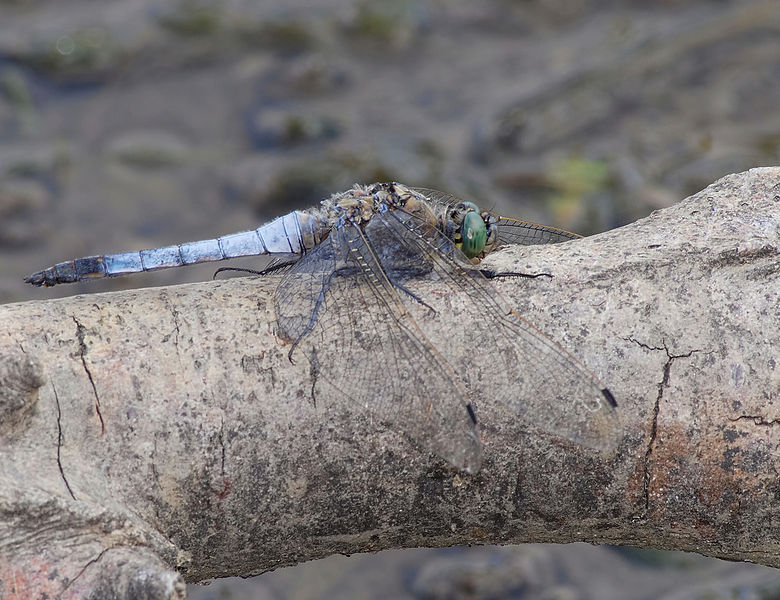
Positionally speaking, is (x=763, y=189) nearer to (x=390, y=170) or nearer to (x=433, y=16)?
(x=390, y=170)

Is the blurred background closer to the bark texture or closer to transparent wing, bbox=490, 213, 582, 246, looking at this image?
transparent wing, bbox=490, 213, 582, 246

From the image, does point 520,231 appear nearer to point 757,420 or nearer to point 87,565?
point 757,420

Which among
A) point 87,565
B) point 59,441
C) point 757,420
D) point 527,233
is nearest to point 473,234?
point 527,233

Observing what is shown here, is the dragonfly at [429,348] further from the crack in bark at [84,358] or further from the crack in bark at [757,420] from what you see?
the crack in bark at [84,358]

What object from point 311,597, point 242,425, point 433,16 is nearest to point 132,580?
point 242,425

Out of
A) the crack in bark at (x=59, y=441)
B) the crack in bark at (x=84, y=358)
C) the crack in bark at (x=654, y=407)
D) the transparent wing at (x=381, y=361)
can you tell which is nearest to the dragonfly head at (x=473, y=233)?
the transparent wing at (x=381, y=361)
